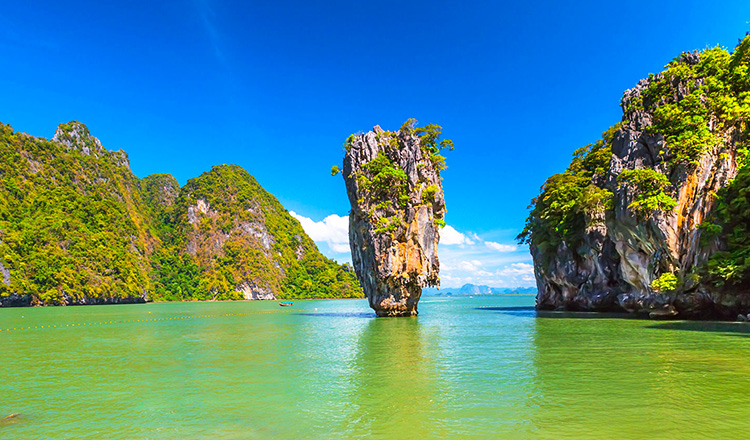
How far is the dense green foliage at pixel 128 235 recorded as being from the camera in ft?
261

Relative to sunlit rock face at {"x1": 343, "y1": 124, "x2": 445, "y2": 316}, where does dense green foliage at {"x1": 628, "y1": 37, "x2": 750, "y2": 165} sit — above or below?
above

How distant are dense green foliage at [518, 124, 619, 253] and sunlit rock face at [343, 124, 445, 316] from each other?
36.2 feet

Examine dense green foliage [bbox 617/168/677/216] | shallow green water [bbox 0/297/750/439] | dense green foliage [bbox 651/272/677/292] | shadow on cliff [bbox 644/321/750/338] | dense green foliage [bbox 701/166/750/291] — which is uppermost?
dense green foliage [bbox 617/168/677/216]

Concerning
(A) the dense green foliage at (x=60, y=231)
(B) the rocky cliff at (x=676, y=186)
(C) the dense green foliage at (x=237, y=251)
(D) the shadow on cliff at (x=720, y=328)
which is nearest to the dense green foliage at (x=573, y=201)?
(B) the rocky cliff at (x=676, y=186)

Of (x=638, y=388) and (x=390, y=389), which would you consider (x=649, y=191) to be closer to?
(x=638, y=388)

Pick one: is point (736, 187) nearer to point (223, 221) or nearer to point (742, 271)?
point (742, 271)

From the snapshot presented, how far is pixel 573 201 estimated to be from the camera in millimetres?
38406

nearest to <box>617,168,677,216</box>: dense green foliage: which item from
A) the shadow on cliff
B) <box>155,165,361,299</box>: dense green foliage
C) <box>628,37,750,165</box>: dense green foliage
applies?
<box>628,37,750,165</box>: dense green foliage

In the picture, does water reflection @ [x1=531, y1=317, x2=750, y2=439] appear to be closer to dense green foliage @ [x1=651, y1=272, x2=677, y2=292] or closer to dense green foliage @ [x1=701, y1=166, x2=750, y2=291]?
dense green foliage @ [x1=701, y1=166, x2=750, y2=291]

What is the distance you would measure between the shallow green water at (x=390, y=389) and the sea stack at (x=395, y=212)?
52.5 ft

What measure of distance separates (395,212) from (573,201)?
15.8m

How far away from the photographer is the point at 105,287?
85.1 metres

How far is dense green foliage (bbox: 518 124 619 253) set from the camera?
36.0m

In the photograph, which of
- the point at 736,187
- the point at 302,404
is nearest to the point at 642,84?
the point at 736,187
